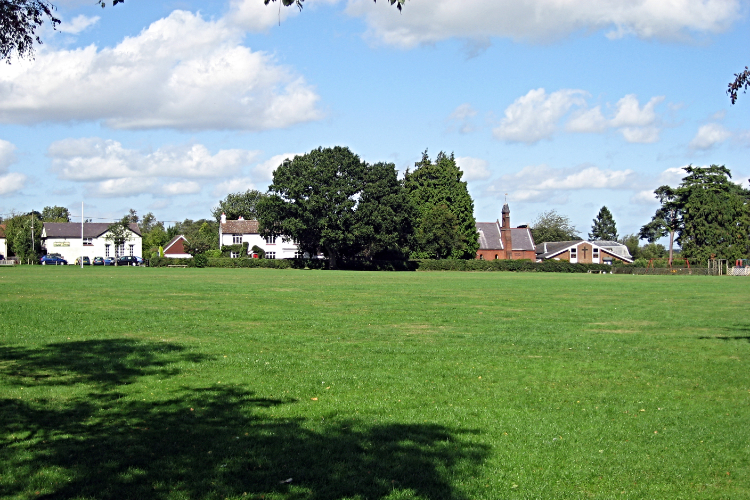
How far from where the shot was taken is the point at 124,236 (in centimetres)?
9850

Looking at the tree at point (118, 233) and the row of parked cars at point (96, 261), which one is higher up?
the tree at point (118, 233)

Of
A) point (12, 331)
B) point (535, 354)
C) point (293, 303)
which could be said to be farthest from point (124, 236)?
point (535, 354)

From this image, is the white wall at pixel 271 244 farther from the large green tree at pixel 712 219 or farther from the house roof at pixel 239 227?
the large green tree at pixel 712 219

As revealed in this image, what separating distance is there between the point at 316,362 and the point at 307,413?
391 cm

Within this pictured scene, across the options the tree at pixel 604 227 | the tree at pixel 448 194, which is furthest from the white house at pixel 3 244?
the tree at pixel 604 227

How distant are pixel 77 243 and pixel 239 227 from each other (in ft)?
93.2

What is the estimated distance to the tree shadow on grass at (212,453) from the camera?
20.4ft

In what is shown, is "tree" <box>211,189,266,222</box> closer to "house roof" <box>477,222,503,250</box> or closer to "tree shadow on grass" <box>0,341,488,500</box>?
"house roof" <box>477,222,503,250</box>

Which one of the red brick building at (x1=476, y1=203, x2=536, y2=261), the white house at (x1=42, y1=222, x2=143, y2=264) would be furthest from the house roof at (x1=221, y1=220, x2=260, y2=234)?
the red brick building at (x1=476, y1=203, x2=536, y2=261)

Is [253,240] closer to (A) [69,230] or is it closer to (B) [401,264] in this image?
(A) [69,230]

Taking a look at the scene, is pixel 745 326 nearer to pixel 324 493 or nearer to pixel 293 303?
pixel 293 303

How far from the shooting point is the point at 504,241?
120 meters

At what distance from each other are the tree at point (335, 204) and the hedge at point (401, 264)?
2.41 m

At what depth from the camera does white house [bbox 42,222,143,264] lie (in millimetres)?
111562
